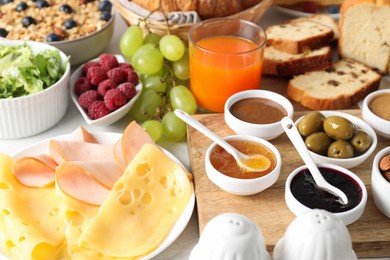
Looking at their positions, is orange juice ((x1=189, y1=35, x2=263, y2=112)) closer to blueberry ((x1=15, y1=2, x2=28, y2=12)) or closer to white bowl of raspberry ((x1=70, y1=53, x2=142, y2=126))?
white bowl of raspberry ((x1=70, y1=53, x2=142, y2=126))

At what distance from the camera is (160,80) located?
77.5 inches

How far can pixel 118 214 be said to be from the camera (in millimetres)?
1468

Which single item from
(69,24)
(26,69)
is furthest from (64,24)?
(26,69)

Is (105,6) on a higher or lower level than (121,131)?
higher

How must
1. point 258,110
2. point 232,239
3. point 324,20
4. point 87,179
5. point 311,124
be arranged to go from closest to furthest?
1. point 232,239
2. point 87,179
3. point 311,124
4. point 258,110
5. point 324,20

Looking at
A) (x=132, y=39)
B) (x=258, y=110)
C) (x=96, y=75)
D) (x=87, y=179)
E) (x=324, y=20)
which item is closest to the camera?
(x=87, y=179)

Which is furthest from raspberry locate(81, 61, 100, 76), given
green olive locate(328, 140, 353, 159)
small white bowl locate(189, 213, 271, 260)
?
small white bowl locate(189, 213, 271, 260)

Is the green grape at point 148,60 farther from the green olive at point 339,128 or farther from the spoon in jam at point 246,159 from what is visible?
the green olive at point 339,128

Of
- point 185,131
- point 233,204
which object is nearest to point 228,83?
point 185,131

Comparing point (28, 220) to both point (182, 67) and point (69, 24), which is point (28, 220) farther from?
point (69, 24)

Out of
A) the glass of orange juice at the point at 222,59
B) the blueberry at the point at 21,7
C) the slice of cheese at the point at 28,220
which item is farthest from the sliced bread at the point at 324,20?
the slice of cheese at the point at 28,220

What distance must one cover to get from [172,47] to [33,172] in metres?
0.59

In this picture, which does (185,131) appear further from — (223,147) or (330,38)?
(330,38)

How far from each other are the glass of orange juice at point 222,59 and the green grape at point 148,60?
11cm
